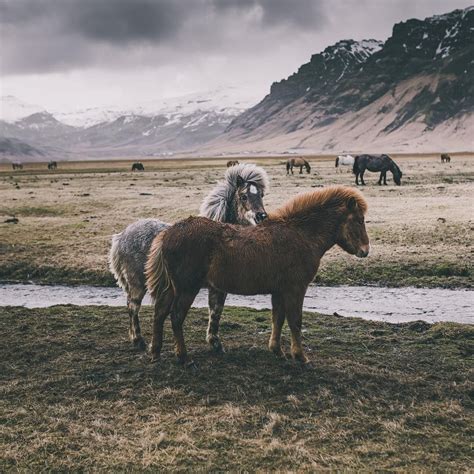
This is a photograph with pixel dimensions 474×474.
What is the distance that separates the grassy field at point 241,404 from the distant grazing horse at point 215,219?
0.76 meters

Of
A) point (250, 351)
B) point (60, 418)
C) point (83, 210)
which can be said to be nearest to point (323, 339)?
point (250, 351)

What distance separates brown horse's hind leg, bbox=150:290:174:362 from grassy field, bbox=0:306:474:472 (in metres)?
0.23

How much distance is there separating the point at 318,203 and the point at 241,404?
11.0 ft

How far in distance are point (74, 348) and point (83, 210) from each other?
21.0 metres

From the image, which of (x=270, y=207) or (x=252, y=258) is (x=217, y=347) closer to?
(x=252, y=258)

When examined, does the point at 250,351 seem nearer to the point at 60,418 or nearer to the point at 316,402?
the point at 316,402

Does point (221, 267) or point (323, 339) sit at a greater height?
point (221, 267)

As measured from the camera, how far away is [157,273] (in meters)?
8.07

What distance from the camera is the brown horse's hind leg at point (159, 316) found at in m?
8.08

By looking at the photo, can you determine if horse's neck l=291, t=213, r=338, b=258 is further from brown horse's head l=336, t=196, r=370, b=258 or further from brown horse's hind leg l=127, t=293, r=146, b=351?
brown horse's hind leg l=127, t=293, r=146, b=351

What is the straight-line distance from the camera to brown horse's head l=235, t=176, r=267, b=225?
369 inches

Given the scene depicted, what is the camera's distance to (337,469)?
5.35 m

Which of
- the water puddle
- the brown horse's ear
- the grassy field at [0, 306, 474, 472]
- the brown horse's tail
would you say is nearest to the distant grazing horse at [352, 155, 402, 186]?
the water puddle

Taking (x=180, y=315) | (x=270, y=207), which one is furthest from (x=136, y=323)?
(x=270, y=207)
